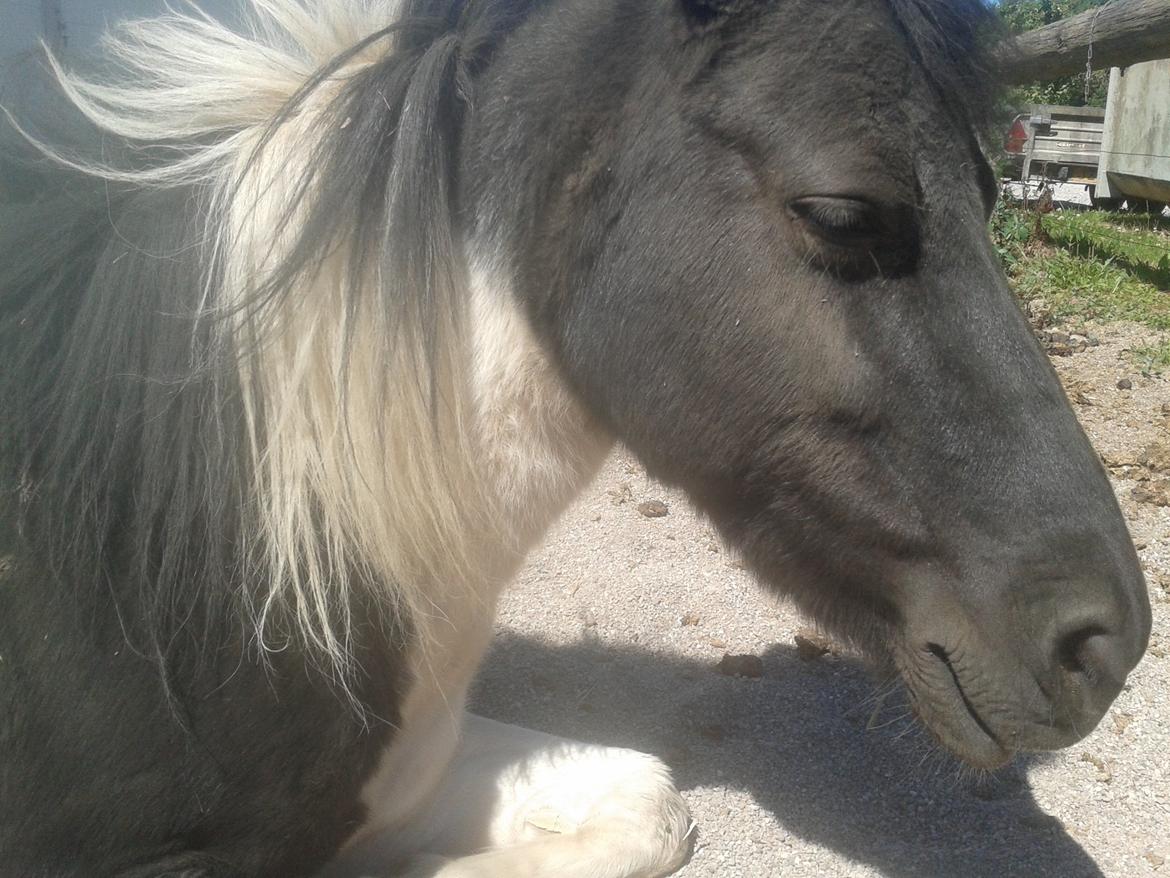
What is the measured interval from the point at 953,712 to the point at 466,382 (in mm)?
1050

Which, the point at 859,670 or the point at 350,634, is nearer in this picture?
the point at 350,634

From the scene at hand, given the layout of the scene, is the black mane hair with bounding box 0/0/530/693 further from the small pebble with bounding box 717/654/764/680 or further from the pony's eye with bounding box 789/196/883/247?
the small pebble with bounding box 717/654/764/680

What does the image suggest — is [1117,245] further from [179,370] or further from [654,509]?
[179,370]

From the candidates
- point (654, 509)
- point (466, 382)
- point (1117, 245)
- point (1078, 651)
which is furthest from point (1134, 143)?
point (466, 382)

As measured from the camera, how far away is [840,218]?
1.49 meters

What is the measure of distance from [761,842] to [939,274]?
148cm

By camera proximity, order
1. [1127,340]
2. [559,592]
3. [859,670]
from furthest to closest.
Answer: [1127,340] → [559,592] → [859,670]

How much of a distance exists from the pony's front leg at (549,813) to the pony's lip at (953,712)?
78 centimetres

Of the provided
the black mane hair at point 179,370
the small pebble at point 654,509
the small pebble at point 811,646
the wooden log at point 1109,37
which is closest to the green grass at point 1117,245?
the wooden log at point 1109,37

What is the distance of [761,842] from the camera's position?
2311 millimetres

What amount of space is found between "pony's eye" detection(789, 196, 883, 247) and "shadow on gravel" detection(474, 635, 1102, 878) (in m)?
1.50

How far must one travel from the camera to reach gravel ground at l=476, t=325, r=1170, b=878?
7.43 feet

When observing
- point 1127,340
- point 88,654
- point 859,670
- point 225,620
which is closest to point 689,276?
point 225,620

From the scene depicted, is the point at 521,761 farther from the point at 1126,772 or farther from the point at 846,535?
the point at 1126,772
